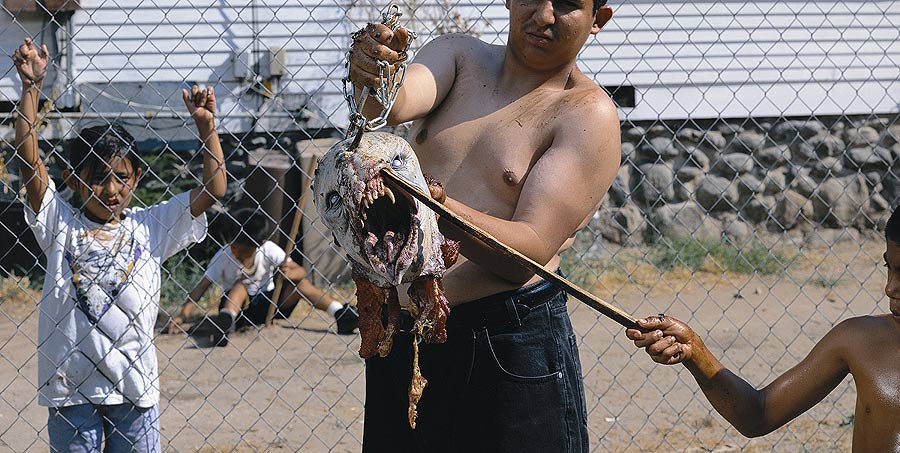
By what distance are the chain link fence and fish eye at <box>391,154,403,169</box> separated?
255cm

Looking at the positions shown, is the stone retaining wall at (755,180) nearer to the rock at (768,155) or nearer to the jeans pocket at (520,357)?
the rock at (768,155)

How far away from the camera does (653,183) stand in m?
8.43

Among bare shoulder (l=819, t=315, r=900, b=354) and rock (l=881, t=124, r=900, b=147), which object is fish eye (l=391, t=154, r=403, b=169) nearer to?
bare shoulder (l=819, t=315, r=900, b=354)

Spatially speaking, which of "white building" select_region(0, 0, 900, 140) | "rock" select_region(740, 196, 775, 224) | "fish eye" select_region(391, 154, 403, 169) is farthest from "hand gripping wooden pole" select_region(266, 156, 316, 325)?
"fish eye" select_region(391, 154, 403, 169)

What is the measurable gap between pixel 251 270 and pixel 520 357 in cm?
421

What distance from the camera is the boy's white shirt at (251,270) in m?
6.39

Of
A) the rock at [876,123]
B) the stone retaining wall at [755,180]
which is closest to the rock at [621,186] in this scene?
the stone retaining wall at [755,180]

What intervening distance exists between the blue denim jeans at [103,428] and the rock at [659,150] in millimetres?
5790

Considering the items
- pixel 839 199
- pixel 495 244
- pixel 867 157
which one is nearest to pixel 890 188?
pixel 867 157

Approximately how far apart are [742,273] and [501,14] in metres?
2.70

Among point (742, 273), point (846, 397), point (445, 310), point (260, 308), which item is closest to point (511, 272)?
point (445, 310)

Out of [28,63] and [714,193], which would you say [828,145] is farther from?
[28,63]

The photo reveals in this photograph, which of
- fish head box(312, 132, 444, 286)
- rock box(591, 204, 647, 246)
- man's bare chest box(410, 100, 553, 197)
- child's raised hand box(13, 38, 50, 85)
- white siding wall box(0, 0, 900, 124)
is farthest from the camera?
rock box(591, 204, 647, 246)

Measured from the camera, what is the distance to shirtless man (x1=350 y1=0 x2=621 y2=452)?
2.45m
